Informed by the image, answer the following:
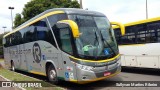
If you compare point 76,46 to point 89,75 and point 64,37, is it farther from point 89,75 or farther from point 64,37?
point 89,75

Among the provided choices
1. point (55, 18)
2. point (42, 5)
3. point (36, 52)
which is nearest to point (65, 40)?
point (55, 18)

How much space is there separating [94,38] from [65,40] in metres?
1.21

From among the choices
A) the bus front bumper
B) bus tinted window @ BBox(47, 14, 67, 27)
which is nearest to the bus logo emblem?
bus tinted window @ BBox(47, 14, 67, 27)

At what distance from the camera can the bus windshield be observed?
34.6ft

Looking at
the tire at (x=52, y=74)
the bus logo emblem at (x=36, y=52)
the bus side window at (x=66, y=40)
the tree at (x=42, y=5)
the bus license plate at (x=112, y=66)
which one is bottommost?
the tire at (x=52, y=74)

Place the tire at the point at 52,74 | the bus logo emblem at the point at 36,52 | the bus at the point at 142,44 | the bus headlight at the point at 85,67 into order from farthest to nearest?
the bus logo emblem at the point at 36,52 < the bus at the point at 142,44 < the tire at the point at 52,74 < the bus headlight at the point at 85,67

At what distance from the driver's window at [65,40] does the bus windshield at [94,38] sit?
A: 43 centimetres

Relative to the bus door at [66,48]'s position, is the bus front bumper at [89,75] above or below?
below

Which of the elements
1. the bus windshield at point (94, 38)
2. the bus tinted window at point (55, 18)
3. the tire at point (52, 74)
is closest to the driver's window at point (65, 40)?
the bus windshield at point (94, 38)

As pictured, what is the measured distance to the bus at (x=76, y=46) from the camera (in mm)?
10422

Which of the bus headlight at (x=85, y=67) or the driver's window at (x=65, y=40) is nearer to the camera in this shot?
the bus headlight at (x=85, y=67)

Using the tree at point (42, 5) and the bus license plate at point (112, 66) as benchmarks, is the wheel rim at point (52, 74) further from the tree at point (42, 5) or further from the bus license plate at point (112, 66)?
the tree at point (42, 5)

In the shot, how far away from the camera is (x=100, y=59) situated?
1066 cm

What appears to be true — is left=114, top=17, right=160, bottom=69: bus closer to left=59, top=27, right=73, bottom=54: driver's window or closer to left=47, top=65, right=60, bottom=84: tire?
left=47, top=65, right=60, bottom=84: tire
